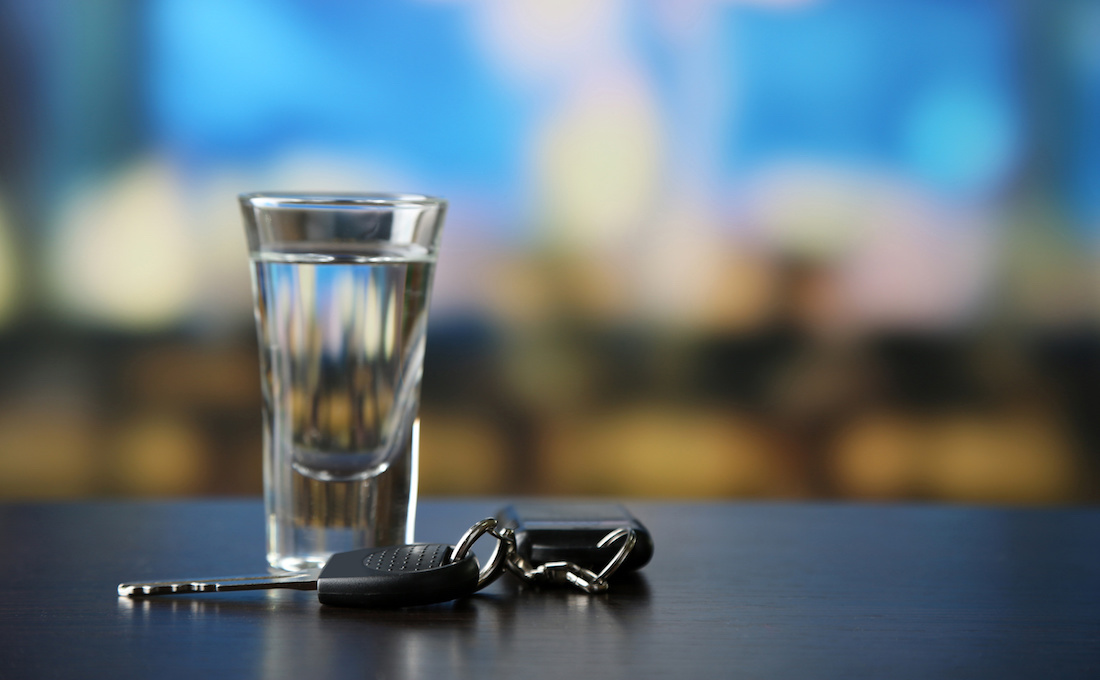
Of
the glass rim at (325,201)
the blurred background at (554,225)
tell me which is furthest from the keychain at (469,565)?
the blurred background at (554,225)

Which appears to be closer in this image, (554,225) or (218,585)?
(218,585)

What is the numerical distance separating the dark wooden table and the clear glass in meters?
0.04

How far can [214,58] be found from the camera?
203 centimetres

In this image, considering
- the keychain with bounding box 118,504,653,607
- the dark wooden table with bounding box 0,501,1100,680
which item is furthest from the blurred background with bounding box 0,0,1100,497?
the keychain with bounding box 118,504,653,607

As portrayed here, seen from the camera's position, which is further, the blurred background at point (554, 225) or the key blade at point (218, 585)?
the blurred background at point (554, 225)

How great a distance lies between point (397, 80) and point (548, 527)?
1.64 metres

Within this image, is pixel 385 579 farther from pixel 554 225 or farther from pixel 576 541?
pixel 554 225

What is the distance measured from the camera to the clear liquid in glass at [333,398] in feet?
1.53

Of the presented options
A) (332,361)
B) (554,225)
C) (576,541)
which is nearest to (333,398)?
(332,361)

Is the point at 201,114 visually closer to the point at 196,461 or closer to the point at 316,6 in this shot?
the point at 316,6

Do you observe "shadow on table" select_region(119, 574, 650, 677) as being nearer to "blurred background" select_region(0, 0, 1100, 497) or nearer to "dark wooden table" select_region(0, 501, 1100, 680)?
"dark wooden table" select_region(0, 501, 1100, 680)

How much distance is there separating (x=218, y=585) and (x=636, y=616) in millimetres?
163

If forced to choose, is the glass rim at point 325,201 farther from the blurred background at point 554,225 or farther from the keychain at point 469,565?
the blurred background at point 554,225

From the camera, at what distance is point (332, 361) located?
466 mm
